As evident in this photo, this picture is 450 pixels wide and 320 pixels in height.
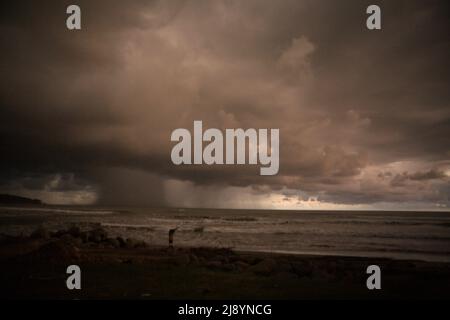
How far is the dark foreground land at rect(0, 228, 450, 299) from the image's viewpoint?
949 centimetres

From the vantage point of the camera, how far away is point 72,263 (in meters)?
11.6

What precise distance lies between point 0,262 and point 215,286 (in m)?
6.42

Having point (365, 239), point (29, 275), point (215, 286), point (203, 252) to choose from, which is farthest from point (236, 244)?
point (29, 275)

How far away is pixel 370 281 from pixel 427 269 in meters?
3.44

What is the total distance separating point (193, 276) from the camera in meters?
10.7

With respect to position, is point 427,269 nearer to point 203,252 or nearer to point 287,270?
point 287,270

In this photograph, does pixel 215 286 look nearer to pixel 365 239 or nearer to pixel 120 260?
pixel 120 260

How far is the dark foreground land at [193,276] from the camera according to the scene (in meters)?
9.49

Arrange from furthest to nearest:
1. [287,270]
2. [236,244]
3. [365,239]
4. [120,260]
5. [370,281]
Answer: [365,239], [236,244], [120,260], [287,270], [370,281]
